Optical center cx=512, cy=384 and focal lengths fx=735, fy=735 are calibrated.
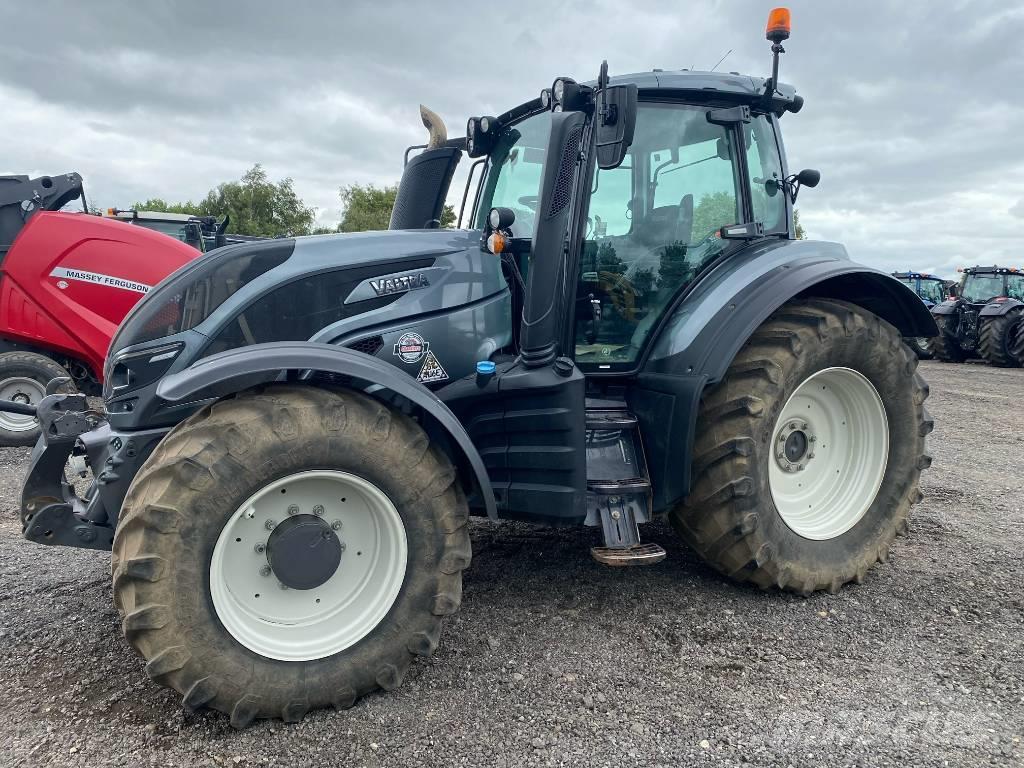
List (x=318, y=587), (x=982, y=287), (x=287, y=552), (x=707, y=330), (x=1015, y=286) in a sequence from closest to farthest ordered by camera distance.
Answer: (x=287, y=552), (x=318, y=587), (x=707, y=330), (x=1015, y=286), (x=982, y=287)

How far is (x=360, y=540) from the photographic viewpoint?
256 cm

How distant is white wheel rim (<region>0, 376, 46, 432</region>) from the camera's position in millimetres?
6230

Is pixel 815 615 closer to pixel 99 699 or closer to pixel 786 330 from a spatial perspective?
pixel 786 330

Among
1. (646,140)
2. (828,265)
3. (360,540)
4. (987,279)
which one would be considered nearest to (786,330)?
(828,265)

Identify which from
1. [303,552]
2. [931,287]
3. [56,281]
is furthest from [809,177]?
Answer: [931,287]

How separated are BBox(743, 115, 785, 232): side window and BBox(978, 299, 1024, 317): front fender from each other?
45.3 ft

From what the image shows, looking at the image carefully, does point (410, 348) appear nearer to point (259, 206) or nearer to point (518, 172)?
point (518, 172)

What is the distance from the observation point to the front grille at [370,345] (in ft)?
9.43

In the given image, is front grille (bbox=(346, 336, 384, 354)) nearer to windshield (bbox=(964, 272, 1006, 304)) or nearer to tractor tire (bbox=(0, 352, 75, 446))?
tractor tire (bbox=(0, 352, 75, 446))

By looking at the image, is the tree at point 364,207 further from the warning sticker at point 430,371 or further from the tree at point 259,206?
the warning sticker at point 430,371

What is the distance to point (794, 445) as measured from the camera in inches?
139

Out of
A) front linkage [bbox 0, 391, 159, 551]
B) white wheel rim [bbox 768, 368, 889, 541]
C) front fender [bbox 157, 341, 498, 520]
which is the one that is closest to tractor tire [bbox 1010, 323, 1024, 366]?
white wheel rim [bbox 768, 368, 889, 541]

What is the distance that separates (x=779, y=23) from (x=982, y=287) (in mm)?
16222

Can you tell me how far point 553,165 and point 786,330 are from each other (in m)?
1.25
